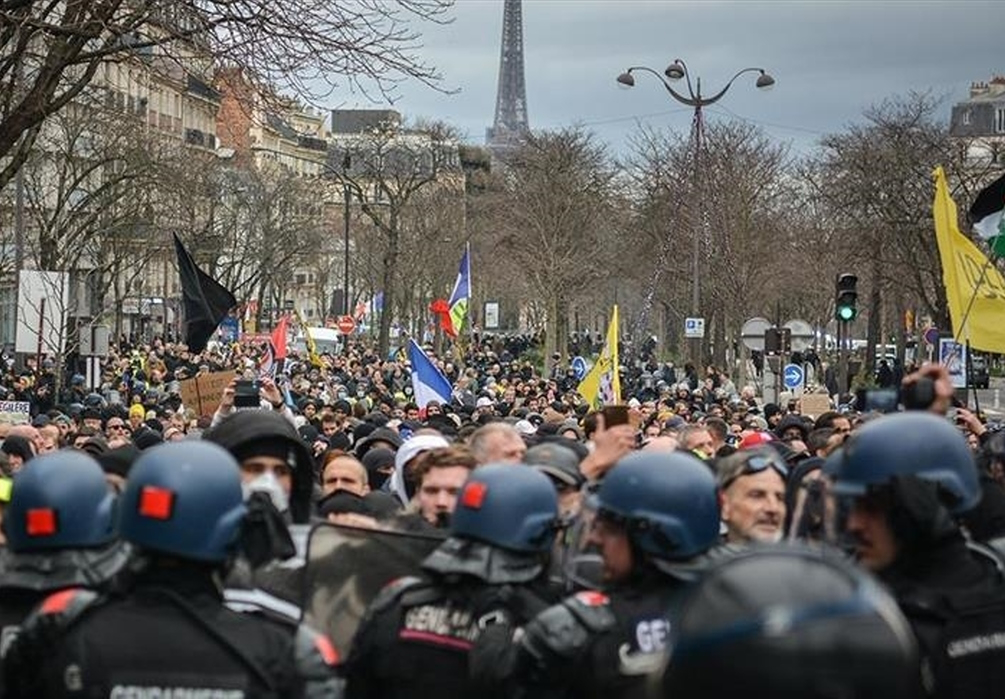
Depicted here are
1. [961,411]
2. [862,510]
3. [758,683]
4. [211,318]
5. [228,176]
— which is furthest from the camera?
[228,176]

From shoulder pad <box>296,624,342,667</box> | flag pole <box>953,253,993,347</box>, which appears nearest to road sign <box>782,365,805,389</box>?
flag pole <box>953,253,993,347</box>

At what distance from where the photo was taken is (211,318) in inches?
843

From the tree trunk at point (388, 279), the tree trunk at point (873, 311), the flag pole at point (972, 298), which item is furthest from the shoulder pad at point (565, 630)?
the tree trunk at point (388, 279)

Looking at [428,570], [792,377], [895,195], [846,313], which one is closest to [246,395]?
[428,570]

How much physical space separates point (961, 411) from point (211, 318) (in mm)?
11782

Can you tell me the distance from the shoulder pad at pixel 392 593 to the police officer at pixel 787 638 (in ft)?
7.78

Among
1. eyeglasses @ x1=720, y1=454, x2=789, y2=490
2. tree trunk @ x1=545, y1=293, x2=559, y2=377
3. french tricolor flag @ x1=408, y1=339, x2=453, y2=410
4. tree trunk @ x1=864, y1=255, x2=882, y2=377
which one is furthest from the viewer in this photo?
tree trunk @ x1=545, y1=293, x2=559, y2=377

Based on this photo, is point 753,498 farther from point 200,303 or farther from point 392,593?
point 200,303

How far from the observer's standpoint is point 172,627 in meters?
4.26

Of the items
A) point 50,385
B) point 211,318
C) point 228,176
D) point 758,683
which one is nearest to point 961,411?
point 758,683

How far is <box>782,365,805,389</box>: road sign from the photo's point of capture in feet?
114

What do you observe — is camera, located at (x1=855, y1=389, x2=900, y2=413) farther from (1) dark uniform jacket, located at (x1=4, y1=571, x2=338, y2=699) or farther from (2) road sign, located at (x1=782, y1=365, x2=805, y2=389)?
(2) road sign, located at (x1=782, y1=365, x2=805, y2=389)

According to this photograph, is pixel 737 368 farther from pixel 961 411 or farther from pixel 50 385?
pixel 961 411

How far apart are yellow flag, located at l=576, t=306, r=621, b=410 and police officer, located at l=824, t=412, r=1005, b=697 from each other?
676 inches
